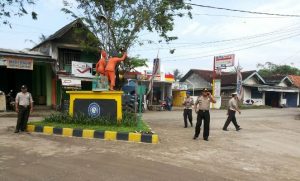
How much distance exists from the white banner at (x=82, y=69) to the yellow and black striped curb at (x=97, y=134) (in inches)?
448

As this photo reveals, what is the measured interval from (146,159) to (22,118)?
570 cm

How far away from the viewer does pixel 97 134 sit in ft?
36.8

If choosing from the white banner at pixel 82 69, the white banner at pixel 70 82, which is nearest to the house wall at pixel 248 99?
the white banner at pixel 82 69

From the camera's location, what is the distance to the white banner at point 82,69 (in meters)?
23.5

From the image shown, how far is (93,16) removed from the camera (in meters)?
21.2

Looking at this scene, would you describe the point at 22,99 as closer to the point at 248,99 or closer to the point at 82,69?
the point at 82,69

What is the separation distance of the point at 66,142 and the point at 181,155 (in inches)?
134

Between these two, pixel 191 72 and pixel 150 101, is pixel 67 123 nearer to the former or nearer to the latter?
pixel 150 101

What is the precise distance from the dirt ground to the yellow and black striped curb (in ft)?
1.44

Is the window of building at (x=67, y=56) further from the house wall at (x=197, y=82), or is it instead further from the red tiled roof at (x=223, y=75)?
the red tiled roof at (x=223, y=75)

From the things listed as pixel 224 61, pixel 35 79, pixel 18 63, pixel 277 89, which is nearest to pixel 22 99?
pixel 18 63

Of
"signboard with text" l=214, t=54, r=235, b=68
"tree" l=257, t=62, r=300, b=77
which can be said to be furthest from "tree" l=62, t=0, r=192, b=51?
"tree" l=257, t=62, r=300, b=77

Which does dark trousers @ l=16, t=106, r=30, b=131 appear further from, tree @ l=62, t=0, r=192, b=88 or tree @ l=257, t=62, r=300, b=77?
tree @ l=257, t=62, r=300, b=77

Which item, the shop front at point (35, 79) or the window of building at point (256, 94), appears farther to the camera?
the window of building at point (256, 94)
